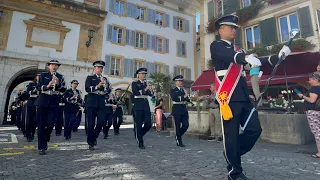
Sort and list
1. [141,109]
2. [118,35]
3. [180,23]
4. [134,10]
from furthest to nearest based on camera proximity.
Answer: [180,23] → [134,10] → [118,35] → [141,109]

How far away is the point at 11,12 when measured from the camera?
53.2 feet

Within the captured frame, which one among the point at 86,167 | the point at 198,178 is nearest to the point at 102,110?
the point at 86,167

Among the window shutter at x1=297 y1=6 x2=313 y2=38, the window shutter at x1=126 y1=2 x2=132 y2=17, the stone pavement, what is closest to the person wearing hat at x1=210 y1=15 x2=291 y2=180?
the stone pavement

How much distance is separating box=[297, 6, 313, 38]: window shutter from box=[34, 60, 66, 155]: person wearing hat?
44.5ft

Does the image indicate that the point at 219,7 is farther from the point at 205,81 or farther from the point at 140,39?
the point at 140,39

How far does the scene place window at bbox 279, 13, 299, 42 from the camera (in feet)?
43.0

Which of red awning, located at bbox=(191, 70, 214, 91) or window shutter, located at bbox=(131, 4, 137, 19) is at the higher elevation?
window shutter, located at bbox=(131, 4, 137, 19)

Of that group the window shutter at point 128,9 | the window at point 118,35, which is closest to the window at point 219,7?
the window shutter at point 128,9

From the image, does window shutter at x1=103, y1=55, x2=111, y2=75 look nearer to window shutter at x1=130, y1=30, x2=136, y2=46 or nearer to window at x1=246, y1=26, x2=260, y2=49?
window shutter at x1=130, y1=30, x2=136, y2=46

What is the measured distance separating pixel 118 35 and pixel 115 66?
3.45 meters

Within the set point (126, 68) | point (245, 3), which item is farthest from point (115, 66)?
point (245, 3)

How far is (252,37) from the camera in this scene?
50.1ft

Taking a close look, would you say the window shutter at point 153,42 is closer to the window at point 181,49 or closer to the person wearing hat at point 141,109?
the window at point 181,49

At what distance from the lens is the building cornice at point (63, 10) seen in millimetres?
16438
